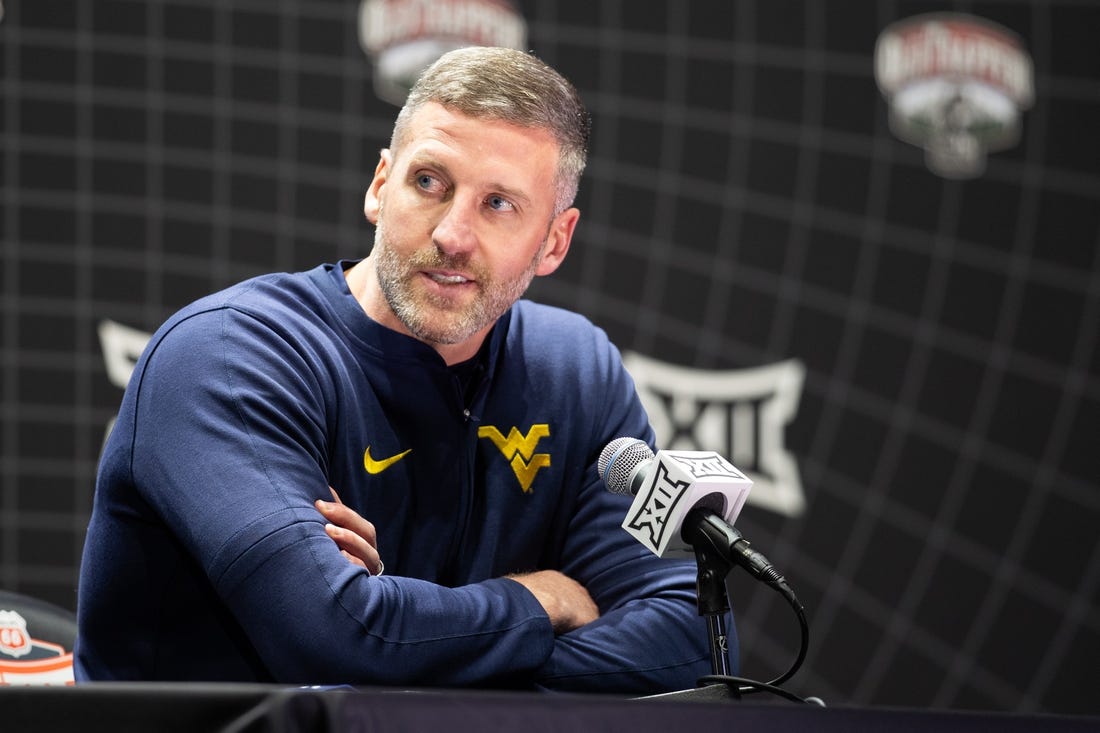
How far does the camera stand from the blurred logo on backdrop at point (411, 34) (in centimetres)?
384

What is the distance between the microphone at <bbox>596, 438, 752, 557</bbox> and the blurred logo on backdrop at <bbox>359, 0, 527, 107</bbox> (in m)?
2.46

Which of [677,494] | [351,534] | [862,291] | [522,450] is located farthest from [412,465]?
[862,291]

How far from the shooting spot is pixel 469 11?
3.88 meters

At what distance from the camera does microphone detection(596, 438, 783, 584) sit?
5.17ft

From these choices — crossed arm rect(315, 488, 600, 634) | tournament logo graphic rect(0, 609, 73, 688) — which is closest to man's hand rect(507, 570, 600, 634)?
crossed arm rect(315, 488, 600, 634)

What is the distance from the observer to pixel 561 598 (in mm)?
2029

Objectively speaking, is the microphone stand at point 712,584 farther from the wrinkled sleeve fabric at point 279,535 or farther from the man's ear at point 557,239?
the man's ear at point 557,239

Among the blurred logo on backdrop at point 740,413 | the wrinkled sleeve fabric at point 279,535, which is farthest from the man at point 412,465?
the blurred logo on backdrop at point 740,413

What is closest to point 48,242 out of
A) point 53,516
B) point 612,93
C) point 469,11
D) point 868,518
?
point 53,516

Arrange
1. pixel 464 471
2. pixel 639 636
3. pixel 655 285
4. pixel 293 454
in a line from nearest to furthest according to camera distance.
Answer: pixel 293 454
pixel 639 636
pixel 464 471
pixel 655 285

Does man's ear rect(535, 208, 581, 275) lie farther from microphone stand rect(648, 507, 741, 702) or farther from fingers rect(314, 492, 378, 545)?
microphone stand rect(648, 507, 741, 702)

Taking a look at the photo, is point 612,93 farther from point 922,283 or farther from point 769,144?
point 922,283

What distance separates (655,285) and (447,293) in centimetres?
208

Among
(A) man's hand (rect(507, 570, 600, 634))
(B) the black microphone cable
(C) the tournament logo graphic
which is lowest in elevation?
(C) the tournament logo graphic
